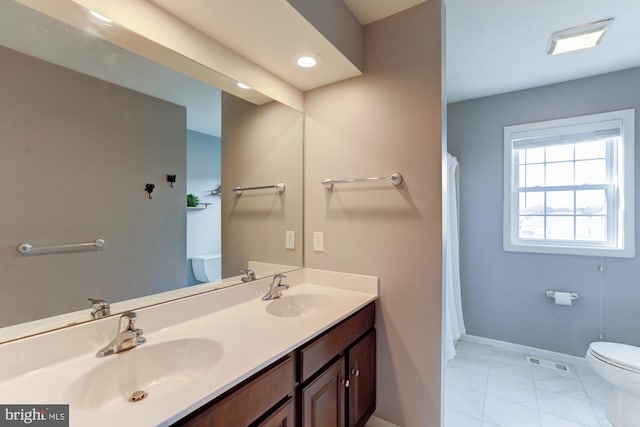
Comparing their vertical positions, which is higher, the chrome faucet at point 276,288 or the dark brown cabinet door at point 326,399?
the chrome faucet at point 276,288

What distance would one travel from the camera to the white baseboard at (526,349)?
244 cm

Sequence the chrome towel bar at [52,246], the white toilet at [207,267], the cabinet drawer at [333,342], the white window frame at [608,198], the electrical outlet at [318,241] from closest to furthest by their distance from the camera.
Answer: the chrome towel bar at [52,246]
the cabinet drawer at [333,342]
the white toilet at [207,267]
the electrical outlet at [318,241]
the white window frame at [608,198]

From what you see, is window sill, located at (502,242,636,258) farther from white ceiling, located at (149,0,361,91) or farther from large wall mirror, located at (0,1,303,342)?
large wall mirror, located at (0,1,303,342)

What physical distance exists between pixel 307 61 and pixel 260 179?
30.2 inches

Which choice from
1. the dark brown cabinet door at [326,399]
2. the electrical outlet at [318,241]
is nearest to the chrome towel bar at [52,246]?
the dark brown cabinet door at [326,399]

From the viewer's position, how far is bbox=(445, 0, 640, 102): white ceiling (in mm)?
1605

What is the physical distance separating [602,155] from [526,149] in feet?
1.78

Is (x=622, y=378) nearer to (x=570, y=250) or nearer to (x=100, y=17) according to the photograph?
(x=570, y=250)

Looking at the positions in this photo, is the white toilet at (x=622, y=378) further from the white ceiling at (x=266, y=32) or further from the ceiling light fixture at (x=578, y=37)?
the white ceiling at (x=266, y=32)

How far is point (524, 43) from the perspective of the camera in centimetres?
194

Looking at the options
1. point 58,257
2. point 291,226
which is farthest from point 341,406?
point 58,257

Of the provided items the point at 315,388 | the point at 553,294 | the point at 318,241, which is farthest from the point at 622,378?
the point at 318,241

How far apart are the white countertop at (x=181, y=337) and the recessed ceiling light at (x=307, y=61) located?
1.32 meters

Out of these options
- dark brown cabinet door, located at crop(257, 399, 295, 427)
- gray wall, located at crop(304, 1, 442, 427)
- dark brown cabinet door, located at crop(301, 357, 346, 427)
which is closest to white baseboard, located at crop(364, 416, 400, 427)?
gray wall, located at crop(304, 1, 442, 427)
